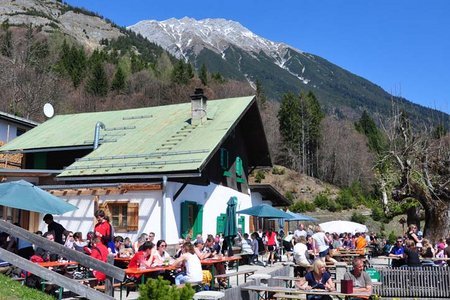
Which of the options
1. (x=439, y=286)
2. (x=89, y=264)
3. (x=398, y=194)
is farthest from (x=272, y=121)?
(x=89, y=264)

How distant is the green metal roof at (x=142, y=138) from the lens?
58.2 ft

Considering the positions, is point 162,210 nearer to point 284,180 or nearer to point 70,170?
point 70,170

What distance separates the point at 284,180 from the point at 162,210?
3714 cm

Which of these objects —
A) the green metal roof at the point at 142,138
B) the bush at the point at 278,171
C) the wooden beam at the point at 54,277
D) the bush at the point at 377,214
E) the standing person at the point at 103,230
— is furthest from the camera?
the bush at the point at 278,171

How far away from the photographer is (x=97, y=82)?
219 ft

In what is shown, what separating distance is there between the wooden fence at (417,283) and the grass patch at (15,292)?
704cm

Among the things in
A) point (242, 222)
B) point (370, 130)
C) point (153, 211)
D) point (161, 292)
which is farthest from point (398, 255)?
point (370, 130)

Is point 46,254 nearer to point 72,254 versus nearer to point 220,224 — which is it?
point 72,254

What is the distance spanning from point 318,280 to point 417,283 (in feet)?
12.9

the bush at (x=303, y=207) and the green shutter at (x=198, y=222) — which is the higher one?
the bush at (x=303, y=207)

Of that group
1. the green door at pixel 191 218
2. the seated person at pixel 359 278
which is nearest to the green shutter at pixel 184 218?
the green door at pixel 191 218

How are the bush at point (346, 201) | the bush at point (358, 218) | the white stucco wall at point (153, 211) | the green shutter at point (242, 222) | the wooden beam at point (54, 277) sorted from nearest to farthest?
the wooden beam at point (54, 277) → the white stucco wall at point (153, 211) → the green shutter at point (242, 222) → the bush at point (358, 218) → the bush at point (346, 201)

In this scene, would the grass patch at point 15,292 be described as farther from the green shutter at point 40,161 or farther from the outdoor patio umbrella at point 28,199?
the green shutter at point 40,161

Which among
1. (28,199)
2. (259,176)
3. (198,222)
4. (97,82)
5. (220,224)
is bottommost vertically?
(220,224)
